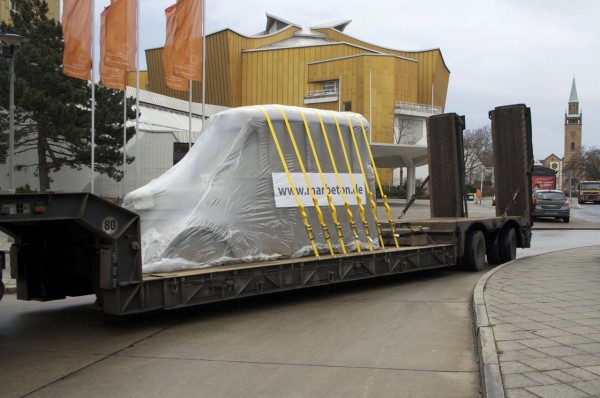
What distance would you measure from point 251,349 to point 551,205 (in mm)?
27879

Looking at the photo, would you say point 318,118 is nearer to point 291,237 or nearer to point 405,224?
point 291,237

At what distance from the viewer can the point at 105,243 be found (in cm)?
712

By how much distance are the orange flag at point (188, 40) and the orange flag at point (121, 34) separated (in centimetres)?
181

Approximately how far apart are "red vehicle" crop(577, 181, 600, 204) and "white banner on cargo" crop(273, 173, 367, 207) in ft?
210

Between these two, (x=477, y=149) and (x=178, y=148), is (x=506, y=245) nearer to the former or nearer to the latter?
(x=178, y=148)

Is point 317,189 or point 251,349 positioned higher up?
point 317,189

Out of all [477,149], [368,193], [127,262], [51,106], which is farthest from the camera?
[477,149]

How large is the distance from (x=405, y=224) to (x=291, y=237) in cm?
425

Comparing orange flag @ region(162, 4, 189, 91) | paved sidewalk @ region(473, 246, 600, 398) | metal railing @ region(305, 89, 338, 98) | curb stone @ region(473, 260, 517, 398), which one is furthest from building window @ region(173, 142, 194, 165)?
curb stone @ region(473, 260, 517, 398)

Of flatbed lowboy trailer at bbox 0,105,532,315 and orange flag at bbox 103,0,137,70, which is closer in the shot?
flatbed lowboy trailer at bbox 0,105,532,315

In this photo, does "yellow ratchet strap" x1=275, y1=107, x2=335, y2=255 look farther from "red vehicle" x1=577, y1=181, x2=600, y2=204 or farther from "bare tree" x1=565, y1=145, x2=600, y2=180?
"bare tree" x1=565, y1=145, x2=600, y2=180

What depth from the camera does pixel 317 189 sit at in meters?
9.92

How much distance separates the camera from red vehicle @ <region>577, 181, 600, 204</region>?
66.1 metres

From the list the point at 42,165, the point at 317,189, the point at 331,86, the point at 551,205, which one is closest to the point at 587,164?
the point at 331,86
